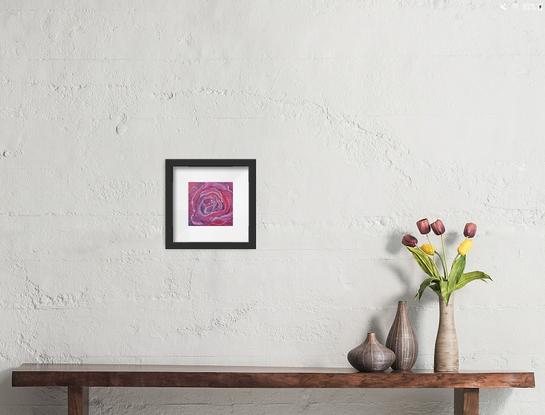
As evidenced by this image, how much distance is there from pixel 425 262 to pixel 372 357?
0.40m

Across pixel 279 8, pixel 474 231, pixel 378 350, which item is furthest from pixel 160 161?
pixel 474 231

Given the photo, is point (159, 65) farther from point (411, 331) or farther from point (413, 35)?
point (411, 331)

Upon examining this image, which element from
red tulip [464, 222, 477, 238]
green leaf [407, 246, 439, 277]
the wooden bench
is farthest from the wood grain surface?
red tulip [464, 222, 477, 238]

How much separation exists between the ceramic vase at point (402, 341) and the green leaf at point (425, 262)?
0.47 ft

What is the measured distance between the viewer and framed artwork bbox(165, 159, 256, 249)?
1.98m

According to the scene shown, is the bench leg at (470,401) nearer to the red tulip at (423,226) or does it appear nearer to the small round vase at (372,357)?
the small round vase at (372,357)

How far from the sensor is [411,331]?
1.84 metres

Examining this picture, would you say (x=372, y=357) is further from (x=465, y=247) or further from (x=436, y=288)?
(x=465, y=247)

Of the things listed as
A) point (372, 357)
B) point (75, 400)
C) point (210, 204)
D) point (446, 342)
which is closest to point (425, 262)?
point (446, 342)

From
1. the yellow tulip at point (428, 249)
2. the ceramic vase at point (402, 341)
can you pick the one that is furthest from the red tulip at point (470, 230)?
the ceramic vase at point (402, 341)

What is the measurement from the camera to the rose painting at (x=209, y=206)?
198cm

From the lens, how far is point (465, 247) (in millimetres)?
1851

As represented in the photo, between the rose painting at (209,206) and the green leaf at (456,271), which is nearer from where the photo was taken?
the green leaf at (456,271)

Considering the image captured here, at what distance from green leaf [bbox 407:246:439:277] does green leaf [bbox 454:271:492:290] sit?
85mm
